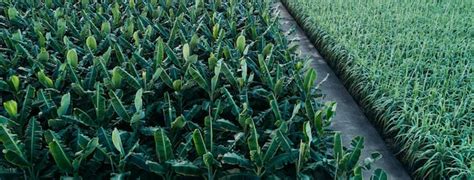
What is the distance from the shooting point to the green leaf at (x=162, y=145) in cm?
210

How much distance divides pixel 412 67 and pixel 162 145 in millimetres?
2483

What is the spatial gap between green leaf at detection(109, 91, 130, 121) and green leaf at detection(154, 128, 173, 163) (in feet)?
1.20

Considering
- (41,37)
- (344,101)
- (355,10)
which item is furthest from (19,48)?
(355,10)

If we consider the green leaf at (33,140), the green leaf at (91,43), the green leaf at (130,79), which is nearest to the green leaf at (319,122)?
the green leaf at (130,79)

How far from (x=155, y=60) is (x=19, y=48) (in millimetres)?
847

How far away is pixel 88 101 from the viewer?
2672mm

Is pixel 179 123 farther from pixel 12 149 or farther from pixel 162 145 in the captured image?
pixel 12 149

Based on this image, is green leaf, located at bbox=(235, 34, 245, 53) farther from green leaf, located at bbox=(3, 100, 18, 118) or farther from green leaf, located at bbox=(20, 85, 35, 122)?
green leaf, located at bbox=(3, 100, 18, 118)

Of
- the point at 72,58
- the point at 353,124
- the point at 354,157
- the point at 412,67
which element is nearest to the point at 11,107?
the point at 72,58

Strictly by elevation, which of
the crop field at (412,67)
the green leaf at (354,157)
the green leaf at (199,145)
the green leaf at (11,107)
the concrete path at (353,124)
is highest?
the green leaf at (11,107)

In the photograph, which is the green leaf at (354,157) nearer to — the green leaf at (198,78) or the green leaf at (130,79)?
the green leaf at (198,78)

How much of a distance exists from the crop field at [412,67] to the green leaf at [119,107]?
171 centimetres

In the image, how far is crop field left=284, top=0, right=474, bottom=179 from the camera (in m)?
2.94

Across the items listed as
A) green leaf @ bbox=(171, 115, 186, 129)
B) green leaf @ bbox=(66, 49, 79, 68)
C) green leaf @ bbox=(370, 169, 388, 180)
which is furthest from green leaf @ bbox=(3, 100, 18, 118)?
green leaf @ bbox=(370, 169, 388, 180)
